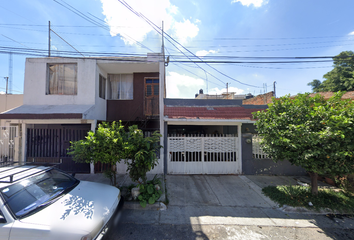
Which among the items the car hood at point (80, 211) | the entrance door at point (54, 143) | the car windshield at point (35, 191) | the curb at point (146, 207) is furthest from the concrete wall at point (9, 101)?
the curb at point (146, 207)

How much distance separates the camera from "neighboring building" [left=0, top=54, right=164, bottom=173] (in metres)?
6.45

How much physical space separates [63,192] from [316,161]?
6028 mm

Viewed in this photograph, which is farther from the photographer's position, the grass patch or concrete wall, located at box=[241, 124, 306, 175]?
concrete wall, located at box=[241, 124, 306, 175]

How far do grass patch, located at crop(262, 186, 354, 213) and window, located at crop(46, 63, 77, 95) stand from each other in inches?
366

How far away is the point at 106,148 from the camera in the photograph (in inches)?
154

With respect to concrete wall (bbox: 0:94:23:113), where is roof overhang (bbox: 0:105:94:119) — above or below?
below

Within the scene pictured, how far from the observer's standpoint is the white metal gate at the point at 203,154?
6.52 meters

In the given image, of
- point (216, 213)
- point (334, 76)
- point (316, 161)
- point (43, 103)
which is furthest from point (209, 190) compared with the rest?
point (334, 76)

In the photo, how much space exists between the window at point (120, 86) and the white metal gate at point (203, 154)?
3.95 meters

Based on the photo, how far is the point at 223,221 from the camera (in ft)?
11.6

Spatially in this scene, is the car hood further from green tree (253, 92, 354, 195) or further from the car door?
green tree (253, 92, 354, 195)

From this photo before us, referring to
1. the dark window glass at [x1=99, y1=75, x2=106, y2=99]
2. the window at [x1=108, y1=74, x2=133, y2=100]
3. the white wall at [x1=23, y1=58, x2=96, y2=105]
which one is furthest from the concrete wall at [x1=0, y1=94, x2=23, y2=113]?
the window at [x1=108, y1=74, x2=133, y2=100]

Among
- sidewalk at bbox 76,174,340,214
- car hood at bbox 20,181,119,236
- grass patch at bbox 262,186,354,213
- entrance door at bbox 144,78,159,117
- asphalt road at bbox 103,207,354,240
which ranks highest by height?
entrance door at bbox 144,78,159,117

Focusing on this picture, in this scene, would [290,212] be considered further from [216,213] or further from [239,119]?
[239,119]
